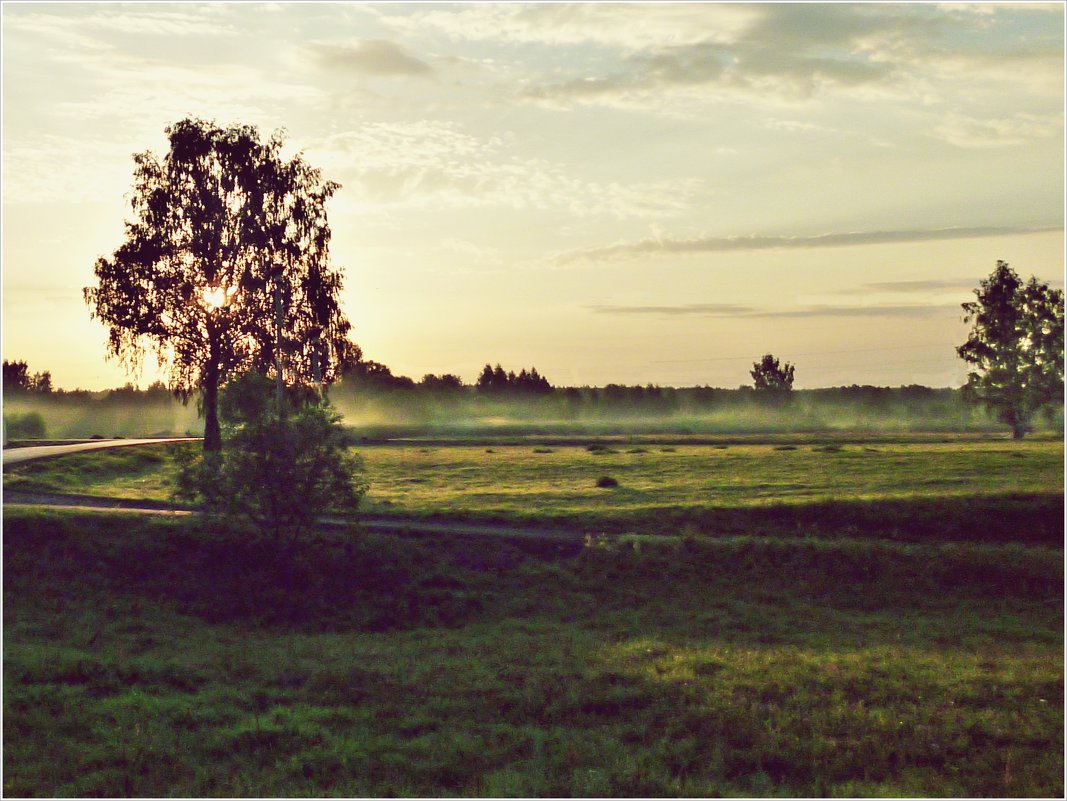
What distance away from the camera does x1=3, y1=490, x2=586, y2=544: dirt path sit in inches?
1237

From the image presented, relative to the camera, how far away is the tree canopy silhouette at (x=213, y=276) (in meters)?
48.6

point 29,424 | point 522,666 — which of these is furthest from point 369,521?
point 29,424

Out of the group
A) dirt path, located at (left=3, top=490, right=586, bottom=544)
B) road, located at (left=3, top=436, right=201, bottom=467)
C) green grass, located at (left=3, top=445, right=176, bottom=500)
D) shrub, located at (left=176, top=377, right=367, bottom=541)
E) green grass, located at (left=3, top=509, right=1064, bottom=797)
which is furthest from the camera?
road, located at (left=3, top=436, right=201, bottom=467)

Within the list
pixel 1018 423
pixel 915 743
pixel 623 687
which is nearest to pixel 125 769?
pixel 623 687

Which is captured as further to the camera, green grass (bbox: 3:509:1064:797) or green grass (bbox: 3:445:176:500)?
green grass (bbox: 3:445:176:500)

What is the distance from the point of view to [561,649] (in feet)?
72.7

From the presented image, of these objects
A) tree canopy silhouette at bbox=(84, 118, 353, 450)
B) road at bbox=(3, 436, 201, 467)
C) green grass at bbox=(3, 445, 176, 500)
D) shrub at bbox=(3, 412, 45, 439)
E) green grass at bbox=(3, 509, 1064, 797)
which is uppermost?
tree canopy silhouette at bbox=(84, 118, 353, 450)

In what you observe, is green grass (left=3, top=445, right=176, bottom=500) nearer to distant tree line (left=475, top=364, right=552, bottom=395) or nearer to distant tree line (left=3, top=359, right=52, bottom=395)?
distant tree line (left=3, top=359, right=52, bottom=395)

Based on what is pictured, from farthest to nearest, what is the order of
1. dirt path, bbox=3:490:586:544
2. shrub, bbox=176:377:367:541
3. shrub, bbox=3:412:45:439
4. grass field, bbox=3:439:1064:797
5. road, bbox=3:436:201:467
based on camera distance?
shrub, bbox=3:412:45:439
road, bbox=3:436:201:467
dirt path, bbox=3:490:586:544
shrub, bbox=176:377:367:541
grass field, bbox=3:439:1064:797

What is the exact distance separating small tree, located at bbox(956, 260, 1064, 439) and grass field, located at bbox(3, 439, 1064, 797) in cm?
5453

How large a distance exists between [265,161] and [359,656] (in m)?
34.9

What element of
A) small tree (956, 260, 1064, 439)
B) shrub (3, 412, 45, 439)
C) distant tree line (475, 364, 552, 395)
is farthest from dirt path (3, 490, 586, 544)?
distant tree line (475, 364, 552, 395)

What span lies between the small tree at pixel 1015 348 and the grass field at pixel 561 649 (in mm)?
54527

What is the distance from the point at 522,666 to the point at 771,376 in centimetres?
15764
